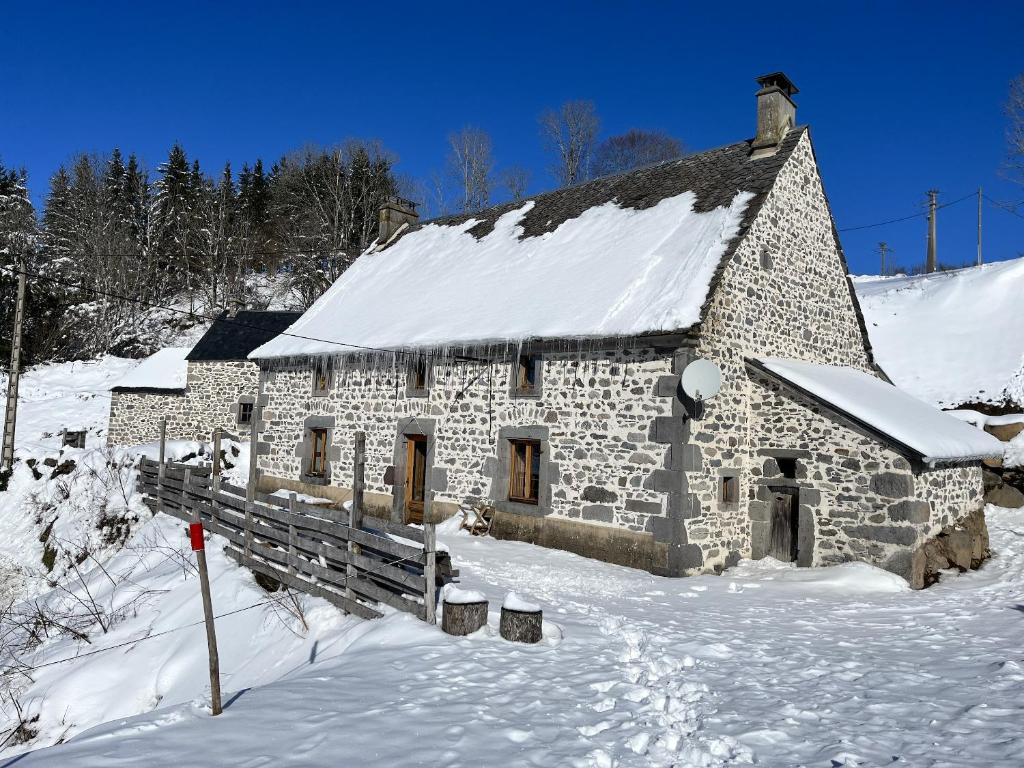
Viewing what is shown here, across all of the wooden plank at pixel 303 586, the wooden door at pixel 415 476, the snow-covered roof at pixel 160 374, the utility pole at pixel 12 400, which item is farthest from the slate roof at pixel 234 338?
the wooden plank at pixel 303 586

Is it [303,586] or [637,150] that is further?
[637,150]

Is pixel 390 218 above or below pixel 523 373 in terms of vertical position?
above

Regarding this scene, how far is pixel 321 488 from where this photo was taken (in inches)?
639

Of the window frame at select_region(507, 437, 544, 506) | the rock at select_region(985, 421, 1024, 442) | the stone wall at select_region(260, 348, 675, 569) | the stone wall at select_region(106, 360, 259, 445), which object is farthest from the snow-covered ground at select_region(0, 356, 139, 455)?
the rock at select_region(985, 421, 1024, 442)

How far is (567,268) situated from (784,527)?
612 centimetres

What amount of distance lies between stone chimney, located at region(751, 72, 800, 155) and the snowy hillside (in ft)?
25.9

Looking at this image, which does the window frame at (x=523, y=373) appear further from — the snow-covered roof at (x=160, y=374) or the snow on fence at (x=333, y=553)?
the snow-covered roof at (x=160, y=374)

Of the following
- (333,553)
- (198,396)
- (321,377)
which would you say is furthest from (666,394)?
(198,396)

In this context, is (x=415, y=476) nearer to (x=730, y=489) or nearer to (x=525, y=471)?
(x=525, y=471)

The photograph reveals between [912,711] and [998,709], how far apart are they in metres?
0.60

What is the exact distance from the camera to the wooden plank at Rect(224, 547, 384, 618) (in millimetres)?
7637

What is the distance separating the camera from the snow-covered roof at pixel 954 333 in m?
18.9

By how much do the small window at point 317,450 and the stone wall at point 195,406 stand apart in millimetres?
10329

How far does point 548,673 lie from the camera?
19.1ft
